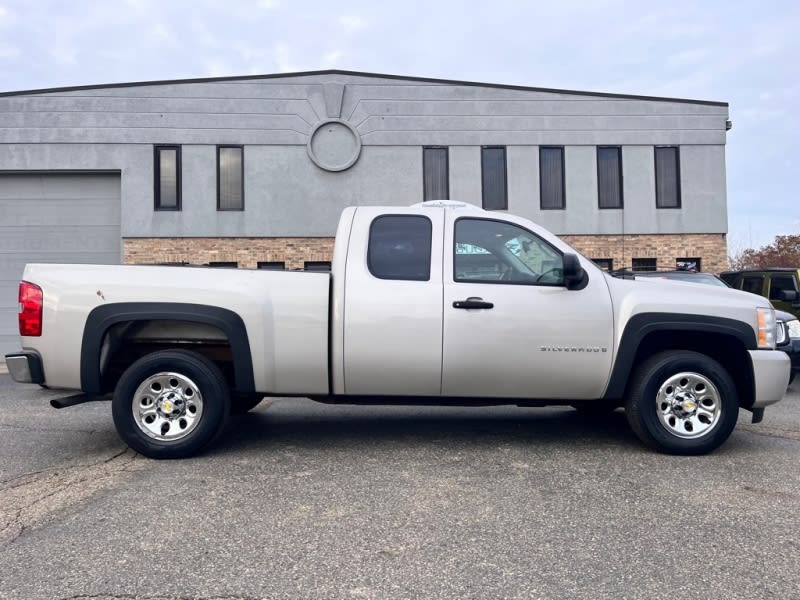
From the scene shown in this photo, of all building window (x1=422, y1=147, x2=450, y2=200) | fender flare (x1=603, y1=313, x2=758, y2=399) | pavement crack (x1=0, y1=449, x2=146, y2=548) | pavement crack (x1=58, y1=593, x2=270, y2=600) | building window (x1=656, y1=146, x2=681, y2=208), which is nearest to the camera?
pavement crack (x1=58, y1=593, x2=270, y2=600)

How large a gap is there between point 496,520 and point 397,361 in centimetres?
153

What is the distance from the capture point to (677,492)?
389cm

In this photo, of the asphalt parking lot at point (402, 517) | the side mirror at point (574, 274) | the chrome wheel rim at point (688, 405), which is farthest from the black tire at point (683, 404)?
the side mirror at point (574, 274)

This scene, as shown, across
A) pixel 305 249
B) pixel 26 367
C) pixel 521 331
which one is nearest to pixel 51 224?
pixel 305 249

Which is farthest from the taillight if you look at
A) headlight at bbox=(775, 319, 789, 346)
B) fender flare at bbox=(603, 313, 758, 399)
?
headlight at bbox=(775, 319, 789, 346)

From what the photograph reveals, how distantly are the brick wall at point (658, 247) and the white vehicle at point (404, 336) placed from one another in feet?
42.4

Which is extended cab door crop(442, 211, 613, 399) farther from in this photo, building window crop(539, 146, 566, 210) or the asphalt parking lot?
building window crop(539, 146, 566, 210)

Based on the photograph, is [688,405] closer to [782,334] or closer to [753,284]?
[782,334]

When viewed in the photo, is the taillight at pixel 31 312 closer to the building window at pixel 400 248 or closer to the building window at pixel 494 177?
the building window at pixel 400 248

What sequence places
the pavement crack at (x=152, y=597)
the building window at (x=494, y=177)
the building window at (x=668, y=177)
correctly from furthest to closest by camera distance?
the building window at (x=668, y=177)
the building window at (x=494, y=177)
the pavement crack at (x=152, y=597)

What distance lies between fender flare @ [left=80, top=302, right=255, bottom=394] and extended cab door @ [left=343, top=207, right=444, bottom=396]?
2.57 feet

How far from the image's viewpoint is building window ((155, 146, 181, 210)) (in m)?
16.8

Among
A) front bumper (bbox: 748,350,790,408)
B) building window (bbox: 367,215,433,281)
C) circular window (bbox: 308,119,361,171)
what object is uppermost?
circular window (bbox: 308,119,361,171)

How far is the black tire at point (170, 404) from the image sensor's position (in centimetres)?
456
